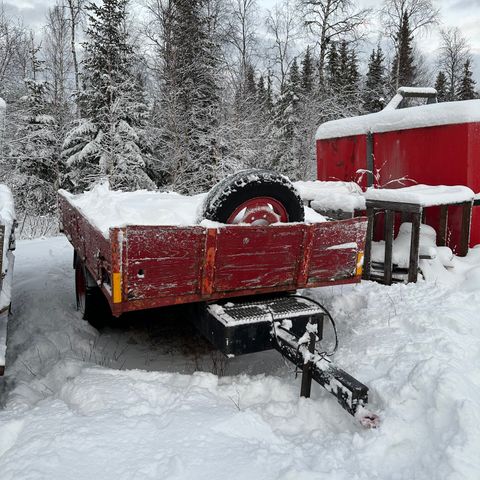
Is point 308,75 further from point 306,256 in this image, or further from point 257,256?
point 257,256

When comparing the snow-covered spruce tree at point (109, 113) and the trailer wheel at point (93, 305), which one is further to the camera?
the snow-covered spruce tree at point (109, 113)

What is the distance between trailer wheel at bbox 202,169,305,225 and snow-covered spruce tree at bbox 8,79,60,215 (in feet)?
59.4

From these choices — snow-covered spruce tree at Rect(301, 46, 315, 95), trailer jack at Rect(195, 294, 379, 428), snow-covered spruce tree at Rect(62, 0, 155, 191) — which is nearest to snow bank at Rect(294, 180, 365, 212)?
trailer jack at Rect(195, 294, 379, 428)

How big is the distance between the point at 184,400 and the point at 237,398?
380mm

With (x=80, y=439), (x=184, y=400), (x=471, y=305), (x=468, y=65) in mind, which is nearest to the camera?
(x=80, y=439)

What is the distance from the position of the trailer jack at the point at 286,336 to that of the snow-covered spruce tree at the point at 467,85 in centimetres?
4002

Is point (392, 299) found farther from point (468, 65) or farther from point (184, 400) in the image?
point (468, 65)

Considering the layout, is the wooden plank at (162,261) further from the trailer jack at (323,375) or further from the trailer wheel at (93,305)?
the trailer wheel at (93,305)

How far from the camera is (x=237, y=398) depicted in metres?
3.17

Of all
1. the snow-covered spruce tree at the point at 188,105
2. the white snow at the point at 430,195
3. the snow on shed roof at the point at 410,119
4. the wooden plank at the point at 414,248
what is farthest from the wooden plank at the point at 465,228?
the snow-covered spruce tree at the point at 188,105

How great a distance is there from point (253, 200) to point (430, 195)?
248 cm

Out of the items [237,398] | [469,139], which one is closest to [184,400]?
[237,398]

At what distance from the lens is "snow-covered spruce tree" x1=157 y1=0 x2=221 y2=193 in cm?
1772

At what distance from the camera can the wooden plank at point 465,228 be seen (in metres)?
5.31
